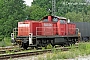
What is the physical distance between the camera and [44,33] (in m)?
21.1

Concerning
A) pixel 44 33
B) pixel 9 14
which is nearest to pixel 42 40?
pixel 44 33

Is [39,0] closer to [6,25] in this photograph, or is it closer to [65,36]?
[6,25]

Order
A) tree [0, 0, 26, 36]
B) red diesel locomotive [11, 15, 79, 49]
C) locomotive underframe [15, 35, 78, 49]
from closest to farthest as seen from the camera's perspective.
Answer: locomotive underframe [15, 35, 78, 49]
red diesel locomotive [11, 15, 79, 49]
tree [0, 0, 26, 36]

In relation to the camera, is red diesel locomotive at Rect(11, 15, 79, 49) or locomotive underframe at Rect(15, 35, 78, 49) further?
red diesel locomotive at Rect(11, 15, 79, 49)

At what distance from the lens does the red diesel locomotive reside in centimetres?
1986

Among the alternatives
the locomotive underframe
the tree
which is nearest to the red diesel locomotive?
the locomotive underframe

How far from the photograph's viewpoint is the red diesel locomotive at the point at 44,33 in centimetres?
1986

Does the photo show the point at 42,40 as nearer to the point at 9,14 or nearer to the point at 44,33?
the point at 44,33

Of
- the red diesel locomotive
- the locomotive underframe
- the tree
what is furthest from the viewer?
the tree

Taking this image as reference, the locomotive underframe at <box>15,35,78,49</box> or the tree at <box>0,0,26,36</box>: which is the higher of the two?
the tree at <box>0,0,26,36</box>

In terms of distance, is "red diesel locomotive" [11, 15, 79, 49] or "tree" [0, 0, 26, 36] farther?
"tree" [0, 0, 26, 36]

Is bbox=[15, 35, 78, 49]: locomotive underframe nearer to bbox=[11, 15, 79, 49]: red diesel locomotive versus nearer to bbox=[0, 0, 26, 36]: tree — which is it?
bbox=[11, 15, 79, 49]: red diesel locomotive

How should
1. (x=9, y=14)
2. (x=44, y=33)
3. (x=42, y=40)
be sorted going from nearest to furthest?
(x=42, y=40) → (x=44, y=33) → (x=9, y=14)

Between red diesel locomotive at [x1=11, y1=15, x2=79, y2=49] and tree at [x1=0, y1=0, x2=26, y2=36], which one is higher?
tree at [x1=0, y1=0, x2=26, y2=36]
